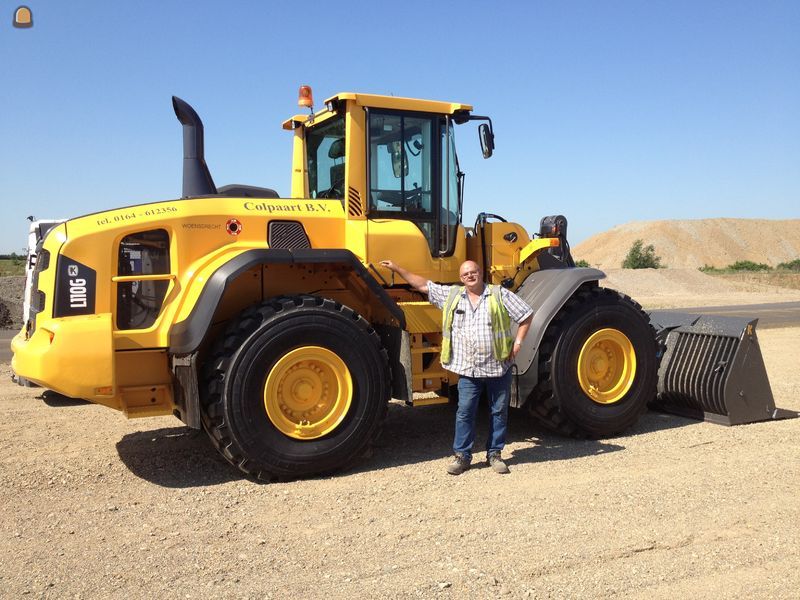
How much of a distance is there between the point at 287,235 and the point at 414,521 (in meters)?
2.39

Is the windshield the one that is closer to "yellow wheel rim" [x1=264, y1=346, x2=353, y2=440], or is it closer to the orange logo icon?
the orange logo icon

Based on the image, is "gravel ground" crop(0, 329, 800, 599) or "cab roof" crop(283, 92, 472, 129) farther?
"cab roof" crop(283, 92, 472, 129)

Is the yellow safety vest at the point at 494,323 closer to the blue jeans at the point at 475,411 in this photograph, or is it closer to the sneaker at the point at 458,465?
the blue jeans at the point at 475,411

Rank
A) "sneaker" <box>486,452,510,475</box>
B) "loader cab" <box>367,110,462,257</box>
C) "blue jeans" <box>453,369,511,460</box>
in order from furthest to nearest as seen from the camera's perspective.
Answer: "loader cab" <box>367,110,462,257</box>
"blue jeans" <box>453,369,511,460</box>
"sneaker" <box>486,452,510,475</box>

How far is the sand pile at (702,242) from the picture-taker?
93500 millimetres

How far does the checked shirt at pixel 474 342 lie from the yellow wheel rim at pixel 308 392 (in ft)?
2.69

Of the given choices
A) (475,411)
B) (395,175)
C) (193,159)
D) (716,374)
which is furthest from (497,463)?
(193,159)

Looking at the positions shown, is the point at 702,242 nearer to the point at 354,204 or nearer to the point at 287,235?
the point at 354,204

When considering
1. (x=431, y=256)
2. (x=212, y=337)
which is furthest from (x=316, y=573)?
(x=431, y=256)

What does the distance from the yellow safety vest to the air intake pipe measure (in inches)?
90.6

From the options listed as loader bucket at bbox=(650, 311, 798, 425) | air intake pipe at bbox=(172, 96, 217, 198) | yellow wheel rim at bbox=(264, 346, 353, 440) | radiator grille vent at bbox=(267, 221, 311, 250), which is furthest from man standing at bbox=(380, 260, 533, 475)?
loader bucket at bbox=(650, 311, 798, 425)

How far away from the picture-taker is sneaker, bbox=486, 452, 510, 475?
5543 mm

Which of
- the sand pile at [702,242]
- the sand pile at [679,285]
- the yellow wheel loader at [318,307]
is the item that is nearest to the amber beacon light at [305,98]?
the yellow wheel loader at [318,307]

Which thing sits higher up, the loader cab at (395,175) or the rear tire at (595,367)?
the loader cab at (395,175)
